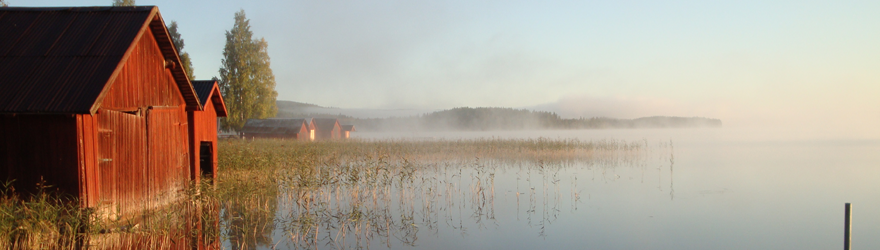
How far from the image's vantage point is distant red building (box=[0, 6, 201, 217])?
8250mm

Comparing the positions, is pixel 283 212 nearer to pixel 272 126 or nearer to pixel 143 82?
pixel 143 82

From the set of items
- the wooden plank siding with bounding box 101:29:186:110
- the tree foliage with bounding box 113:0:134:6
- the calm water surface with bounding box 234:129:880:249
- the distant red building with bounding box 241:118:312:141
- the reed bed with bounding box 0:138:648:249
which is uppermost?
the tree foliage with bounding box 113:0:134:6

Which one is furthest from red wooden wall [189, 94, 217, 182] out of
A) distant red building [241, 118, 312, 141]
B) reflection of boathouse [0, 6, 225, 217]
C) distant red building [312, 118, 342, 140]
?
distant red building [312, 118, 342, 140]

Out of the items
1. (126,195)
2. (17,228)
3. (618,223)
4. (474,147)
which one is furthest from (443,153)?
(17,228)

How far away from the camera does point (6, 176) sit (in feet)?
27.7

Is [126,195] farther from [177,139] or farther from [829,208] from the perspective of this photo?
[829,208]

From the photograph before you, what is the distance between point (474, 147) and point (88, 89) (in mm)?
24357

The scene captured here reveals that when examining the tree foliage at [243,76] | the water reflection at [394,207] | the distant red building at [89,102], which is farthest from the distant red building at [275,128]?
the distant red building at [89,102]

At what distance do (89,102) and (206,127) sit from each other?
7583 millimetres

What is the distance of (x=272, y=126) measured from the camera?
46000mm

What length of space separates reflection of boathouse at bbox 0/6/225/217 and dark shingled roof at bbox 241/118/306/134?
114ft

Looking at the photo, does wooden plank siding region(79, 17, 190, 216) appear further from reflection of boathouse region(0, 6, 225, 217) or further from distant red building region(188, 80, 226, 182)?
distant red building region(188, 80, 226, 182)

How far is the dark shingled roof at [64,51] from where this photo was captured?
7.96 metres

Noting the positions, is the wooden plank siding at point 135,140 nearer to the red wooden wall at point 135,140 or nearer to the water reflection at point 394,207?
the red wooden wall at point 135,140
